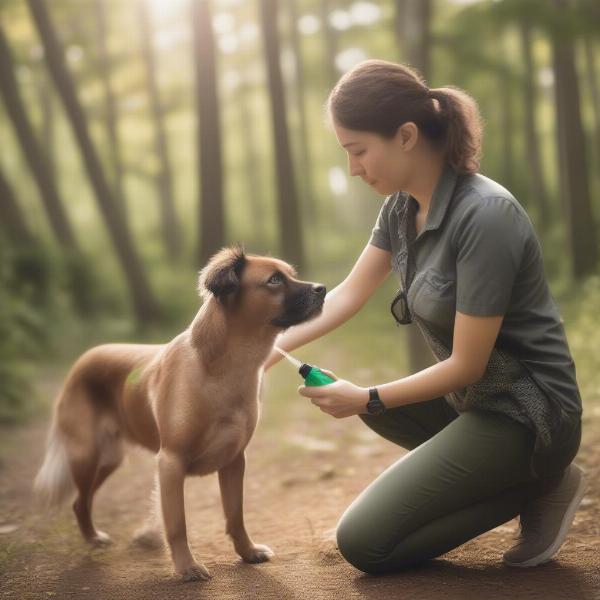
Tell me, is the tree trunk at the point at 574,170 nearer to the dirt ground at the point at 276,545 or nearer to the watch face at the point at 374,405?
the dirt ground at the point at 276,545

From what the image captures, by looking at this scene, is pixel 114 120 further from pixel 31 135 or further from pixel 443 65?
pixel 443 65

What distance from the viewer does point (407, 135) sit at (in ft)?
11.5

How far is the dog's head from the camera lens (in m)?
3.90

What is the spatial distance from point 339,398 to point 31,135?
11985 millimetres

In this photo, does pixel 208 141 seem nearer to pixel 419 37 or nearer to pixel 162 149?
pixel 419 37

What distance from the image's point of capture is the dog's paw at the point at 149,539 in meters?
4.50

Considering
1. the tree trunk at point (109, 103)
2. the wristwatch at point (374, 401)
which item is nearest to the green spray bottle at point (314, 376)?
the wristwatch at point (374, 401)

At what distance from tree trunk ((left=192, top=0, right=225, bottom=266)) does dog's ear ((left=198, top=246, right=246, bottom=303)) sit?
33.2ft

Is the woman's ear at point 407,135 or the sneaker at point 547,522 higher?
the woman's ear at point 407,135

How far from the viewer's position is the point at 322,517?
4.81 meters

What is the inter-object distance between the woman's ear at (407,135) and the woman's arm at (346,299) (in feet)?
2.51

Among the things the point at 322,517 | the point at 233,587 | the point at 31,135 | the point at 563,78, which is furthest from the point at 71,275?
the point at 233,587

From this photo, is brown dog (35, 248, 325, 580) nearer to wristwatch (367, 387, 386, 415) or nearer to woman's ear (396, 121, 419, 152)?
wristwatch (367, 387, 386, 415)

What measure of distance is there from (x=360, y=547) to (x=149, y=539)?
151 cm
